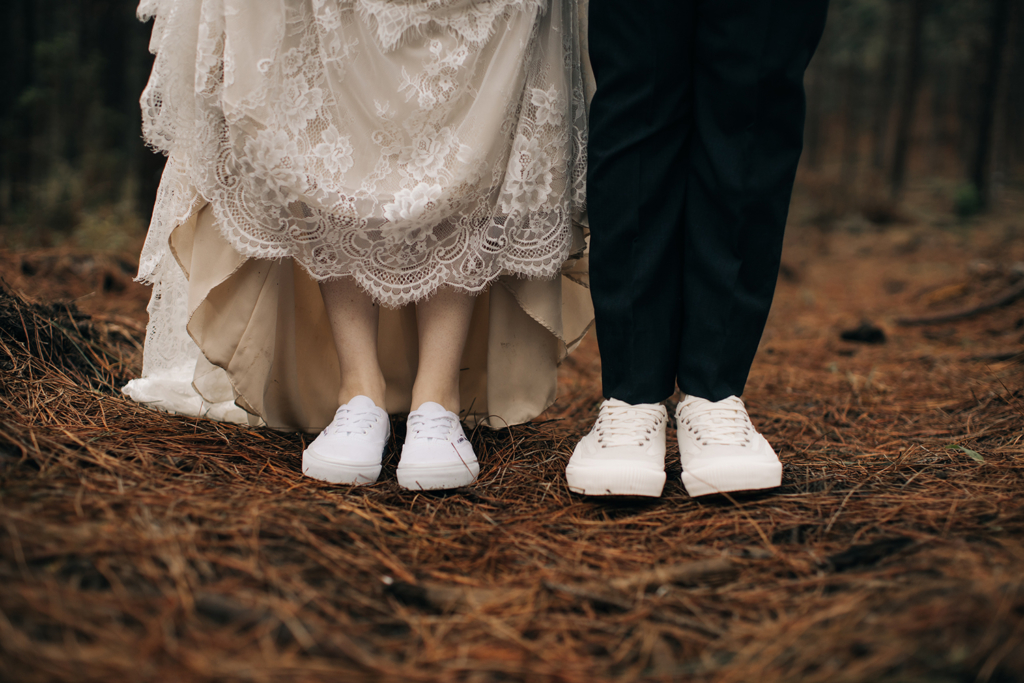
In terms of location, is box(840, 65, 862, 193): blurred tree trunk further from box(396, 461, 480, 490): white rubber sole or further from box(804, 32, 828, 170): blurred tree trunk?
box(396, 461, 480, 490): white rubber sole

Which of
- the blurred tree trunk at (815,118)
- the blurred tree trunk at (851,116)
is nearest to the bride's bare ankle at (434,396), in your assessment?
the blurred tree trunk at (851,116)

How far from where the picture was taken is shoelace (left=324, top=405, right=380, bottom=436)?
1279 mm

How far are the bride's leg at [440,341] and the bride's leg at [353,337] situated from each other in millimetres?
105

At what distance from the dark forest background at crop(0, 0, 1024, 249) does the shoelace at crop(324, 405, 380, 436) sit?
1738 millimetres

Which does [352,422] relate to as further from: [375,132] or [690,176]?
[690,176]

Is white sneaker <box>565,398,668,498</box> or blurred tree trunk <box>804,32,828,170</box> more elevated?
blurred tree trunk <box>804,32,828,170</box>

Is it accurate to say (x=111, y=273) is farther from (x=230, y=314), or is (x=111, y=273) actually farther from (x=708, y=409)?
(x=708, y=409)

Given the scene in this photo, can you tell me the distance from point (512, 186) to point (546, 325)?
13.1 inches

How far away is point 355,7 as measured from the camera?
48.3 inches

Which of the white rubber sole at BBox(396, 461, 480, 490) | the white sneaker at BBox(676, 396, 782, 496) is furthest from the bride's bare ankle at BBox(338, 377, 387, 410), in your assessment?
the white sneaker at BBox(676, 396, 782, 496)

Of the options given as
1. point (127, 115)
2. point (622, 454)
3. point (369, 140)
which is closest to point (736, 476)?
point (622, 454)

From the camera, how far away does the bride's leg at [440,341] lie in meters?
1.38

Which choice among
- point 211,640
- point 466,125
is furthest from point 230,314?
point 211,640

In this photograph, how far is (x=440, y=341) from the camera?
54.6 inches
